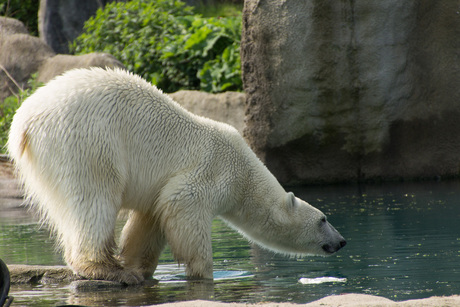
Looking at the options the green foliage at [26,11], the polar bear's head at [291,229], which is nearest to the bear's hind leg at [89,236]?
the polar bear's head at [291,229]

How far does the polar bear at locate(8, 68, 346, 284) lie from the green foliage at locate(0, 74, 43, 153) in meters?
7.74

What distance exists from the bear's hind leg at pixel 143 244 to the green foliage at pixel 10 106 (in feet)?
24.4

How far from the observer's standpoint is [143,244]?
6266 mm

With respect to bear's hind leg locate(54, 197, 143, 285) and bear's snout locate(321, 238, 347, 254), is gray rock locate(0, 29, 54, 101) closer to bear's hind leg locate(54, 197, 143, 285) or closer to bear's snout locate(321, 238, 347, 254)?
bear's hind leg locate(54, 197, 143, 285)

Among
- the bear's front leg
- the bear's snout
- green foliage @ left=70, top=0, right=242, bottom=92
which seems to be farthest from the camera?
green foliage @ left=70, top=0, right=242, bottom=92

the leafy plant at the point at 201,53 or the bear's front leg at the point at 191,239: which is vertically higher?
the leafy plant at the point at 201,53

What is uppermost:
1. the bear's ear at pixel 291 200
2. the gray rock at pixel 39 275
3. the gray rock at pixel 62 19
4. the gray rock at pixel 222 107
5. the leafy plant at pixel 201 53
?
the gray rock at pixel 62 19

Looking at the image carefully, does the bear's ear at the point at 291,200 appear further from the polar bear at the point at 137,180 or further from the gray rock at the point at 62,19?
the gray rock at the point at 62,19

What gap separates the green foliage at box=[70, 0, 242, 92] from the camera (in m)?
15.3

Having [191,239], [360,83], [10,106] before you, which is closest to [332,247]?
[191,239]

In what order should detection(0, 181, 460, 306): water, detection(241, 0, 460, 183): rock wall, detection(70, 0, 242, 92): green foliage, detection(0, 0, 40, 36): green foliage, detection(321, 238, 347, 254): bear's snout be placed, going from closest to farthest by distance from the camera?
detection(0, 181, 460, 306): water, detection(321, 238, 347, 254): bear's snout, detection(241, 0, 460, 183): rock wall, detection(70, 0, 242, 92): green foliage, detection(0, 0, 40, 36): green foliage

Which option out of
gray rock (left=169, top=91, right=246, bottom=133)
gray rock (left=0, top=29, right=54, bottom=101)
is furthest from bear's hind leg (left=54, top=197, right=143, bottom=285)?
gray rock (left=0, top=29, right=54, bottom=101)

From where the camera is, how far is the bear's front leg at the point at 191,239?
19.0ft

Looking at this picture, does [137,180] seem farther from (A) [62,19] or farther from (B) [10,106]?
(A) [62,19]
